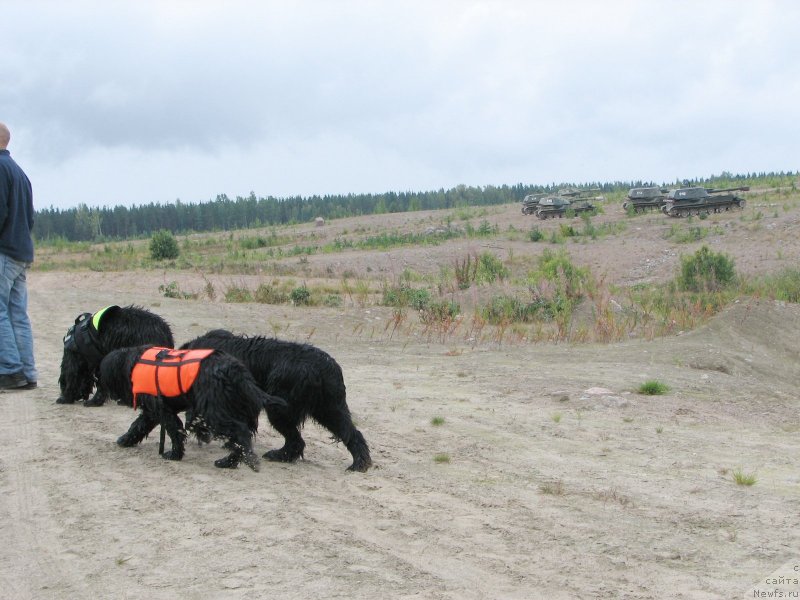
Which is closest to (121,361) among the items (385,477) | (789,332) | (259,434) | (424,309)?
(259,434)

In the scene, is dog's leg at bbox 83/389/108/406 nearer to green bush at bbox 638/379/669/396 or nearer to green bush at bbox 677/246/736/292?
green bush at bbox 638/379/669/396

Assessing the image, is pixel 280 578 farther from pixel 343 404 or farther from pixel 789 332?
pixel 789 332

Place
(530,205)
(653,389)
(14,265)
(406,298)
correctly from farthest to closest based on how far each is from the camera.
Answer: (530,205)
(406,298)
(653,389)
(14,265)

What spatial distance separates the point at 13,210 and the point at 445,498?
18.1 ft

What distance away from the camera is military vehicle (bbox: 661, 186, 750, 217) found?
47.1m

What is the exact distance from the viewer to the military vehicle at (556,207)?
5466 cm

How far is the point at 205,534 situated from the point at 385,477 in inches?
76.0

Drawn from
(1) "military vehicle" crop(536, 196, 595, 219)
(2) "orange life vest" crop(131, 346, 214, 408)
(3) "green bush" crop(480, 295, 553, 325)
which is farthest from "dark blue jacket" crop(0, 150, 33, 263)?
(1) "military vehicle" crop(536, 196, 595, 219)

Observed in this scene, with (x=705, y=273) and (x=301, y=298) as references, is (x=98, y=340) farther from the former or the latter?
(x=705, y=273)

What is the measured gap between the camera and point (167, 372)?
6.86 meters

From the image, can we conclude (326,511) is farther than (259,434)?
No

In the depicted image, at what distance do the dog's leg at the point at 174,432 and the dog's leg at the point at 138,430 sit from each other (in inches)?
9.9

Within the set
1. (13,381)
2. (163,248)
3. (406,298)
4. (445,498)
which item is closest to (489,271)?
(406,298)

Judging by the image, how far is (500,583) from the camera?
477cm
